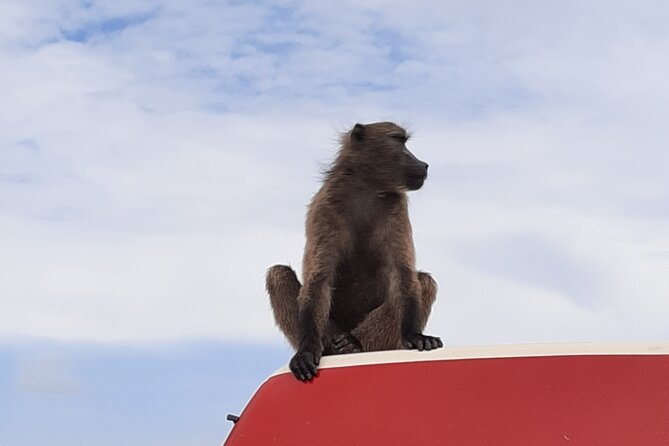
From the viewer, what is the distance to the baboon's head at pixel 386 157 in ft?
18.8

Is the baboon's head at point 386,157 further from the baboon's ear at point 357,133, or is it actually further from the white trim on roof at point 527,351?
the white trim on roof at point 527,351

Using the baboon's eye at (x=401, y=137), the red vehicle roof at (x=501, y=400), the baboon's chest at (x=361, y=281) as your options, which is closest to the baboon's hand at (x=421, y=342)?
the baboon's chest at (x=361, y=281)

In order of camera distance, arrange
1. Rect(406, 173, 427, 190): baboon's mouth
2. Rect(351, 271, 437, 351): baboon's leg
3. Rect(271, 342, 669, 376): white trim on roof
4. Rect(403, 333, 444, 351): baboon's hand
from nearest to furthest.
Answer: Rect(271, 342, 669, 376): white trim on roof → Rect(403, 333, 444, 351): baboon's hand → Rect(351, 271, 437, 351): baboon's leg → Rect(406, 173, 427, 190): baboon's mouth

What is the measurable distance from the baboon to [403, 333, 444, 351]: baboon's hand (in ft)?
0.69

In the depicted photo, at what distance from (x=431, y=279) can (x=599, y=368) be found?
10.2 ft

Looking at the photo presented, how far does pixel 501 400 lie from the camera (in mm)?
2551

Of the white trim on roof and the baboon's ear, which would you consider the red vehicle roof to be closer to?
the white trim on roof

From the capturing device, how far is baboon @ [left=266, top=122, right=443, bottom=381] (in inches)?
213

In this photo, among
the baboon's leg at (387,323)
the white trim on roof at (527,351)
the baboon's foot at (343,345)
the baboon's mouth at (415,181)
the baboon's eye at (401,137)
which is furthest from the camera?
the baboon's eye at (401,137)

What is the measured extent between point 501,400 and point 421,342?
2312mm

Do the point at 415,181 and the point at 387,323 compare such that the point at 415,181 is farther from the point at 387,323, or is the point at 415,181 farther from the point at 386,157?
the point at 387,323

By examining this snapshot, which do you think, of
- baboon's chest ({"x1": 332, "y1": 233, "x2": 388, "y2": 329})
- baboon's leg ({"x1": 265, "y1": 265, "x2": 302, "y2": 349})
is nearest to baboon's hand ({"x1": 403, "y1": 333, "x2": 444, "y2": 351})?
baboon's chest ({"x1": 332, "y1": 233, "x2": 388, "y2": 329})

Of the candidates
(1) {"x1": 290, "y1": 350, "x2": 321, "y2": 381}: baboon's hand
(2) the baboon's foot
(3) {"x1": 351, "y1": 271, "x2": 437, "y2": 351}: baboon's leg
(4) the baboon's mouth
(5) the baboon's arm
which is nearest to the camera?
(1) {"x1": 290, "y1": 350, "x2": 321, "y2": 381}: baboon's hand

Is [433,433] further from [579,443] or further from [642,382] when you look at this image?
[642,382]
